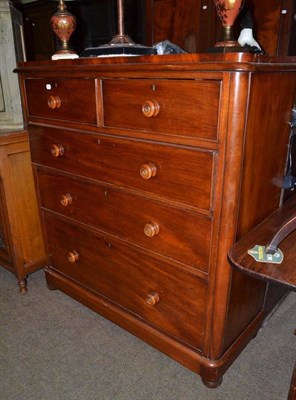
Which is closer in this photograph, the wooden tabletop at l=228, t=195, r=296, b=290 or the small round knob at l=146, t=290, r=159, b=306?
the wooden tabletop at l=228, t=195, r=296, b=290

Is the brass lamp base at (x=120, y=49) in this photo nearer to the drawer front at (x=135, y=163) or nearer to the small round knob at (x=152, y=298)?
the drawer front at (x=135, y=163)

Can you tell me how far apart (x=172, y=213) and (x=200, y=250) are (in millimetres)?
158

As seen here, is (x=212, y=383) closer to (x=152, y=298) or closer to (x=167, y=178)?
(x=152, y=298)

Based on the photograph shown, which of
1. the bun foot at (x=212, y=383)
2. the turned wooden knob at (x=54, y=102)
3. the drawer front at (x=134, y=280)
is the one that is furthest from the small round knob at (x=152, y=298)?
the turned wooden knob at (x=54, y=102)

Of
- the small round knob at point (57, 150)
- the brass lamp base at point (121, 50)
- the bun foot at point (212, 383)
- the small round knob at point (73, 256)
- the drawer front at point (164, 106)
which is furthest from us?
the small round knob at point (73, 256)

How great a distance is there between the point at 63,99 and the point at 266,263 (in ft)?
3.29

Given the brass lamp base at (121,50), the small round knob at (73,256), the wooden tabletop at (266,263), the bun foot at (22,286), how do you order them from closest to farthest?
1. the wooden tabletop at (266,263)
2. the brass lamp base at (121,50)
3. the small round knob at (73,256)
4. the bun foot at (22,286)

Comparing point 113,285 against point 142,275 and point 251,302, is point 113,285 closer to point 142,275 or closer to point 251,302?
point 142,275

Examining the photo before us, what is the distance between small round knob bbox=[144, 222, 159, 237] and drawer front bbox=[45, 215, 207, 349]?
132mm

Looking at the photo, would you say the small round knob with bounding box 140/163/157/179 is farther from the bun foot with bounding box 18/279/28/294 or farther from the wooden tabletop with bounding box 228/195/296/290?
the bun foot with bounding box 18/279/28/294

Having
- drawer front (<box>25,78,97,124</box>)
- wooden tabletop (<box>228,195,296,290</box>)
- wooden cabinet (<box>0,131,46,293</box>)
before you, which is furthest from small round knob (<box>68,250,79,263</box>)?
wooden tabletop (<box>228,195,296,290</box>)

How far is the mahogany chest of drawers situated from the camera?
1.00m

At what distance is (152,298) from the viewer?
1.36m

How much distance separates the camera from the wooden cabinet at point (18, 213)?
1.74 metres
